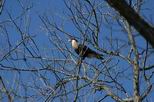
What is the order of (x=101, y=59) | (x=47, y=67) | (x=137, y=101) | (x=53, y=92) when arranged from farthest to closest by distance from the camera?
(x=101, y=59)
(x=137, y=101)
(x=47, y=67)
(x=53, y=92)

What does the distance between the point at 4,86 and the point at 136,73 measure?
2.98 meters

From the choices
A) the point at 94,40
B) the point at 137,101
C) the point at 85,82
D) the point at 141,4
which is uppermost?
the point at 141,4

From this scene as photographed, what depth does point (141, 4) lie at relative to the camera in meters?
7.11

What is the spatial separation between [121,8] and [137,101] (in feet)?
14.4

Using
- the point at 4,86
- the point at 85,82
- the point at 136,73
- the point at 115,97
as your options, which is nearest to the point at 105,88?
the point at 115,97

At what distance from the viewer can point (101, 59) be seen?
20.9 ft

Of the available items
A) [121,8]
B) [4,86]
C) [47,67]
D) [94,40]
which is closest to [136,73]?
[94,40]

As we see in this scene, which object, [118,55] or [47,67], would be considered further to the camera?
[118,55]

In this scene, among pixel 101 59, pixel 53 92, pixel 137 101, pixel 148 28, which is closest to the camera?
pixel 148 28

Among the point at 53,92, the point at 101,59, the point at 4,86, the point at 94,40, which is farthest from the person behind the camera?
the point at 94,40

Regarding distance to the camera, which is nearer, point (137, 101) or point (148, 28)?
point (148, 28)

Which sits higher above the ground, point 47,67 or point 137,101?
point 47,67

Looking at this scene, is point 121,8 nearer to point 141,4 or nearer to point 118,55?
point 118,55

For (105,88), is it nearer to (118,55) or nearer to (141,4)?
(118,55)
